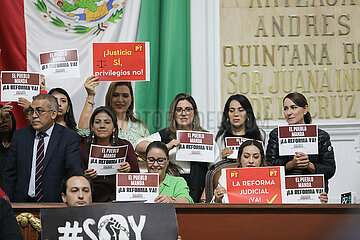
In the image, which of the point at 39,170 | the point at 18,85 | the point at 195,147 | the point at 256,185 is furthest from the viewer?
the point at 18,85

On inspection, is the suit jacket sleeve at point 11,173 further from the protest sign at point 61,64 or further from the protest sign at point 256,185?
the protest sign at point 256,185

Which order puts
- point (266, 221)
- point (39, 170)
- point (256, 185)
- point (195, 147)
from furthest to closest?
point (195, 147)
point (39, 170)
point (256, 185)
point (266, 221)

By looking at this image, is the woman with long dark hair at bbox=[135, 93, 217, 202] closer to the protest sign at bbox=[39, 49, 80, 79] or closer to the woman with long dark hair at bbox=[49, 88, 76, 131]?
the woman with long dark hair at bbox=[49, 88, 76, 131]

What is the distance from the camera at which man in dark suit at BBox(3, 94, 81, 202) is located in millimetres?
5098

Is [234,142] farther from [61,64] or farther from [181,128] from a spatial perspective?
[61,64]

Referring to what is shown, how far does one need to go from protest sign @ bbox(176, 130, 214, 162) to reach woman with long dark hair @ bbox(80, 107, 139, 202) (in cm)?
42

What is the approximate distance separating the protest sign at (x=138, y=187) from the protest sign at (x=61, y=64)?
Result: 5.09 ft

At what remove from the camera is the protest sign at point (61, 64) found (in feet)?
19.7

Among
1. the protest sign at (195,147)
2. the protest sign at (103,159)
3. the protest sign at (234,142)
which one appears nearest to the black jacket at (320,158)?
the protest sign at (234,142)

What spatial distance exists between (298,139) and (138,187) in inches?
55.2

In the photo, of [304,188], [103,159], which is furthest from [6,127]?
[304,188]

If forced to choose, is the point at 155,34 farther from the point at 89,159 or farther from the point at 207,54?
the point at 89,159

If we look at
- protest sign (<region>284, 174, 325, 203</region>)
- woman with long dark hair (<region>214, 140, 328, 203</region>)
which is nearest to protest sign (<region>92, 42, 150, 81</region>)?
woman with long dark hair (<region>214, 140, 328, 203</region>)

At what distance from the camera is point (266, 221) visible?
4441 mm
